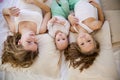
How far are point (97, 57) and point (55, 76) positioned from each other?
0.25m

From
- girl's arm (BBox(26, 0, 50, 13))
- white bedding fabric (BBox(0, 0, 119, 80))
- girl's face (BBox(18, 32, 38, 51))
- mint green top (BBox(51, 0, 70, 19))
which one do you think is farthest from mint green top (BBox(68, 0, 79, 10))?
girl's face (BBox(18, 32, 38, 51))

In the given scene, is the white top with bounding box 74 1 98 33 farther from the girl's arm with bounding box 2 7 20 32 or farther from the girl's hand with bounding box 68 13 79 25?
the girl's arm with bounding box 2 7 20 32

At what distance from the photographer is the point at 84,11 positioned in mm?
1383

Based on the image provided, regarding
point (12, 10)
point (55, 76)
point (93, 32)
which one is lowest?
point (55, 76)

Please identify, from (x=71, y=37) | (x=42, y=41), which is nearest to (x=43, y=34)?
(x=42, y=41)

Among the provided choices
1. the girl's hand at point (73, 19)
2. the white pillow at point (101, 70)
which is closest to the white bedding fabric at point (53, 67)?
the white pillow at point (101, 70)

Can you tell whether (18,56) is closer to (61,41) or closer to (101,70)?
(61,41)

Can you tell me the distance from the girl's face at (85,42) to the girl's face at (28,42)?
9.7 inches

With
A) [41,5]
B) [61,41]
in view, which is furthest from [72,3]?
[61,41]

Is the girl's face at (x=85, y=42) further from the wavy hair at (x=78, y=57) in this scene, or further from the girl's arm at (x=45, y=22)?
the girl's arm at (x=45, y=22)

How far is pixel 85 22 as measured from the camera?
Result: 53.5 inches

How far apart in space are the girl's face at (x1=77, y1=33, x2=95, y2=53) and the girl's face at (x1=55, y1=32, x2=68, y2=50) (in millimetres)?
77

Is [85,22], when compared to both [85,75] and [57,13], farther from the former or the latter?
[85,75]

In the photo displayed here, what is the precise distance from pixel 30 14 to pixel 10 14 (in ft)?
0.40
